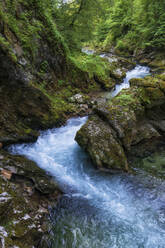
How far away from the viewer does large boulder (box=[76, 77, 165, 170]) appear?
204 inches

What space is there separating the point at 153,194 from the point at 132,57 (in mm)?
20130

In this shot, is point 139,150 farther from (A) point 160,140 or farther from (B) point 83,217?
(B) point 83,217

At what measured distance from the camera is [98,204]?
4.27 metres

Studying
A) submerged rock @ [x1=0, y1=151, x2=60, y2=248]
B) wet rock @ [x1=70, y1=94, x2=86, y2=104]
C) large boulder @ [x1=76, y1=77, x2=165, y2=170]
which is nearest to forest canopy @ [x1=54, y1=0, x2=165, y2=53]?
wet rock @ [x1=70, y1=94, x2=86, y2=104]

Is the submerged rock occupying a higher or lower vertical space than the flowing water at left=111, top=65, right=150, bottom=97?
lower

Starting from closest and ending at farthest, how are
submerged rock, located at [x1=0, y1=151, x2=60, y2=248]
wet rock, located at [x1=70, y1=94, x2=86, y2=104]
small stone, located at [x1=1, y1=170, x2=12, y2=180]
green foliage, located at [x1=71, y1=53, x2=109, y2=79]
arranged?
submerged rock, located at [x1=0, y1=151, x2=60, y2=248] → small stone, located at [x1=1, y1=170, x2=12, y2=180] → wet rock, located at [x1=70, y1=94, x2=86, y2=104] → green foliage, located at [x1=71, y1=53, x2=109, y2=79]

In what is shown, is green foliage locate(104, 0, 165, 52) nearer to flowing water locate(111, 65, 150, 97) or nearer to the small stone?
flowing water locate(111, 65, 150, 97)

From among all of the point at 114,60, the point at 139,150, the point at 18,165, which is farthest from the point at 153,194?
the point at 114,60

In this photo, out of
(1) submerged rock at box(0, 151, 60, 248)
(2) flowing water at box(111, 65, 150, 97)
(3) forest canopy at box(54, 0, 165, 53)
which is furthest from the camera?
(2) flowing water at box(111, 65, 150, 97)

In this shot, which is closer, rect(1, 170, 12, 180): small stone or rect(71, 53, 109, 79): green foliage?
rect(1, 170, 12, 180): small stone

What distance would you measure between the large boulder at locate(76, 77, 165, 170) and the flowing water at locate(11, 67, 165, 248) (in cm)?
64

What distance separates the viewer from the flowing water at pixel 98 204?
3434 mm

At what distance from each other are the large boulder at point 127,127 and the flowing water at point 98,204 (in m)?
0.64

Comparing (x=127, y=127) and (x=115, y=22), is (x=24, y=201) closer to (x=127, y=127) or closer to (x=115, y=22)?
(x=127, y=127)
